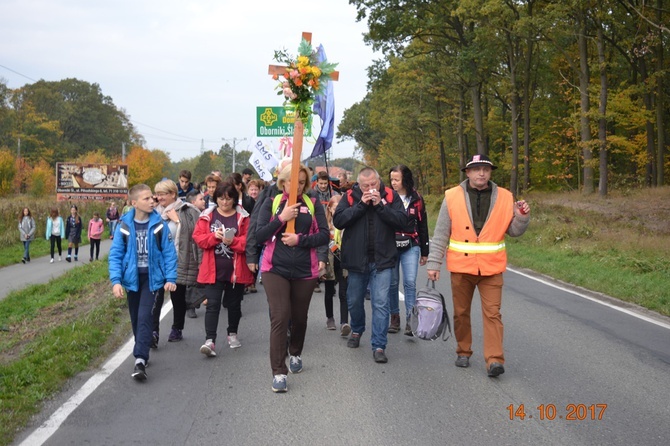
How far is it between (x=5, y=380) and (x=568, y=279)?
11.3 meters

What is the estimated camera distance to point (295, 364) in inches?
251

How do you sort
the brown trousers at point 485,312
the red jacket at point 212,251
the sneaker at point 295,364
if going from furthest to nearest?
1. the red jacket at point 212,251
2. the sneaker at point 295,364
3. the brown trousers at point 485,312

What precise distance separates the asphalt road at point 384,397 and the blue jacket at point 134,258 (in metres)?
0.88

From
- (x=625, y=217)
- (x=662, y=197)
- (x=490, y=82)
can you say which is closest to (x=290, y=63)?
(x=625, y=217)

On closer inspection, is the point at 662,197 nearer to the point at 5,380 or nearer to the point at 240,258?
the point at 240,258

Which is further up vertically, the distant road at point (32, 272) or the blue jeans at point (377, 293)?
the blue jeans at point (377, 293)

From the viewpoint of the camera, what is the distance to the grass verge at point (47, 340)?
547 centimetres

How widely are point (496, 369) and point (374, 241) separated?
1737mm

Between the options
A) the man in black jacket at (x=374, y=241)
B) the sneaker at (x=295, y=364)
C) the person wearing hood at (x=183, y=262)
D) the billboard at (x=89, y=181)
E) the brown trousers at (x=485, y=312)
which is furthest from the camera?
the billboard at (x=89, y=181)

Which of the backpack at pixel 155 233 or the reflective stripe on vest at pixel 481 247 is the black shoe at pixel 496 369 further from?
the backpack at pixel 155 233

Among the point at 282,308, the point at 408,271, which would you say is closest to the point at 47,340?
the point at 282,308

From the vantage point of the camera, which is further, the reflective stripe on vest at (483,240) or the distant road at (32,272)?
the distant road at (32,272)

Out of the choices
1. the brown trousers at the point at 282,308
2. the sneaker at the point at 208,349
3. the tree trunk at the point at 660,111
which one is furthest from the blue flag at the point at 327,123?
the tree trunk at the point at 660,111

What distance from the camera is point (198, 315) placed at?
9.75 m
